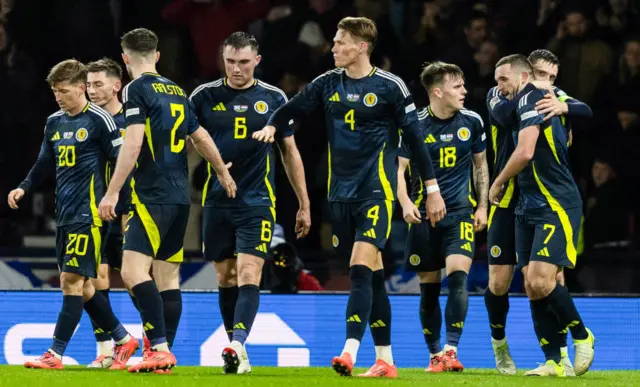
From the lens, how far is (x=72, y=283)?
9.02 metres

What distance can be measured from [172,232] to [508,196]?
8.35 feet

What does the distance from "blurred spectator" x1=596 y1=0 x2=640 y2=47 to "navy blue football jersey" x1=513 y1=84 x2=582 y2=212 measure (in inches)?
213

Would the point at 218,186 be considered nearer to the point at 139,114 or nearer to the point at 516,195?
the point at 139,114

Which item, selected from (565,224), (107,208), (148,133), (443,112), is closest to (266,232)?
(148,133)

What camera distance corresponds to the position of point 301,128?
13.5 meters

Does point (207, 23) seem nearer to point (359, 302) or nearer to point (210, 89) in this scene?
point (210, 89)

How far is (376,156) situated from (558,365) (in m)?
2.12

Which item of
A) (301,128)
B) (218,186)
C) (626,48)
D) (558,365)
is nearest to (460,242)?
(558,365)

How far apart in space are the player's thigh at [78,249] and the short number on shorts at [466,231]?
2.74m

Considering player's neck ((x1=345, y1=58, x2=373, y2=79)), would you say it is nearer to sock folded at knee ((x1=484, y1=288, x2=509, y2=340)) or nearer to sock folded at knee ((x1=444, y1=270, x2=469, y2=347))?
sock folded at knee ((x1=444, y1=270, x2=469, y2=347))

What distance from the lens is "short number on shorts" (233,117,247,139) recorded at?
9.18 metres

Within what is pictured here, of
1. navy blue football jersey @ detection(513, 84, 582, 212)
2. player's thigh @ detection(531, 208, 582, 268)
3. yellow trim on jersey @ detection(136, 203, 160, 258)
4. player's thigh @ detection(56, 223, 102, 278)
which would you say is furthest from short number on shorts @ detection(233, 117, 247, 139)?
player's thigh @ detection(531, 208, 582, 268)

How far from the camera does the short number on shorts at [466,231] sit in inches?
393

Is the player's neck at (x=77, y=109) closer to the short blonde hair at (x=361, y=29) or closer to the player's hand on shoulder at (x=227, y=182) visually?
the player's hand on shoulder at (x=227, y=182)
